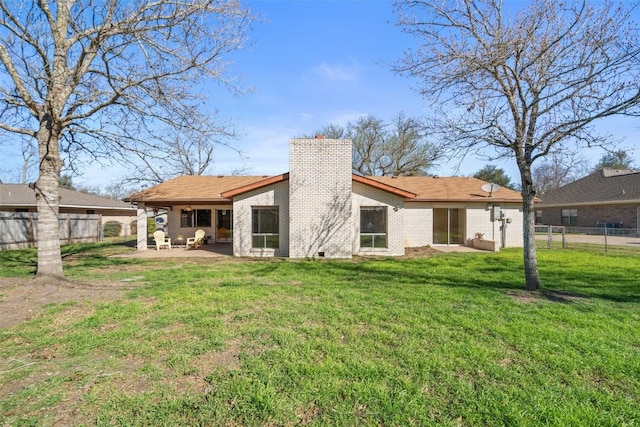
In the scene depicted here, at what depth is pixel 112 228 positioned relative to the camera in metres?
26.8

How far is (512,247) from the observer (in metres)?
17.0

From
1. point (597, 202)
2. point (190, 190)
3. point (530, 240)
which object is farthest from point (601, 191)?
point (190, 190)

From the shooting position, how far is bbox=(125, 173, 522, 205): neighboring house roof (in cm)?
1373

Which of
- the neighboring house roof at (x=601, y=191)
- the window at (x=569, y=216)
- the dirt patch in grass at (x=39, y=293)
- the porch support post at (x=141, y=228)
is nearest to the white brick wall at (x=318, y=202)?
the dirt patch in grass at (x=39, y=293)

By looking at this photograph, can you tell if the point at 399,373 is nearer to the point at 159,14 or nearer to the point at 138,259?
the point at 159,14

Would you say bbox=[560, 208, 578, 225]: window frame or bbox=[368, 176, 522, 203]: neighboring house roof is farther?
bbox=[560, 208, 578, 225]: window frame

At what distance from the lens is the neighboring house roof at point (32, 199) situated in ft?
70.7

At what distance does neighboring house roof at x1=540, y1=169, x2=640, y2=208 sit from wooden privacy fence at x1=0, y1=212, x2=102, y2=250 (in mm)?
39943

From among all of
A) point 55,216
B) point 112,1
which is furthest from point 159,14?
point 55,216

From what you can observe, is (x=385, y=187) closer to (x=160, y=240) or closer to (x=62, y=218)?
(x=160, y=240)

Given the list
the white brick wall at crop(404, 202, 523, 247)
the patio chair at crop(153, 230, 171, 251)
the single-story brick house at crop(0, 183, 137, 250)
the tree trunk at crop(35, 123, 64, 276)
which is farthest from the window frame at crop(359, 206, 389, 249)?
the single-story brick house at crop(0, 183, 137, 250)

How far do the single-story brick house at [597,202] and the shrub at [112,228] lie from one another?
1630 inches

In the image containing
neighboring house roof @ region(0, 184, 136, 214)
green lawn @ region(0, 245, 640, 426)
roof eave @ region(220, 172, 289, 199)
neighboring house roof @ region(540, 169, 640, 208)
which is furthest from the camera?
neighboring house roof @ region(540, 169, 640, 208)

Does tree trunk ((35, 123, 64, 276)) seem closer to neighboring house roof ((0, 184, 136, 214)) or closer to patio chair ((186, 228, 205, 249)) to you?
patio chair ((186, 228, 205, 249))
